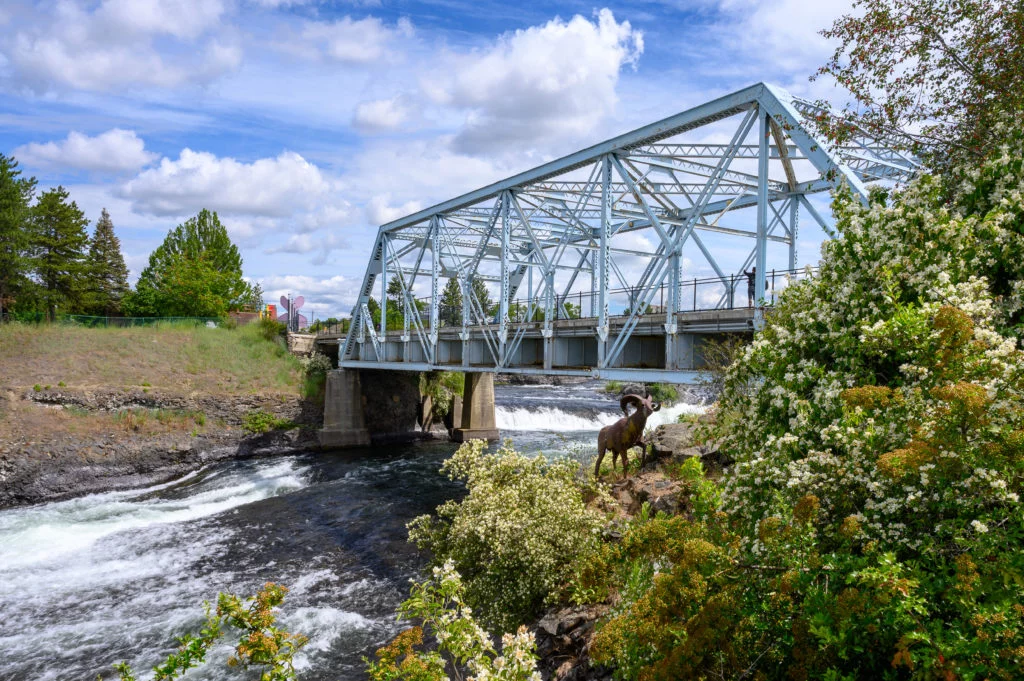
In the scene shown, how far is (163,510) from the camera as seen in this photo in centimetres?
2384

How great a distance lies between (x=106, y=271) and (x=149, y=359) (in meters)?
Answer: 34.8

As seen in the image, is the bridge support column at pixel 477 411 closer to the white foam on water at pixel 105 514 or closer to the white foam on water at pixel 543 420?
the white foam on water at pixel 543 420

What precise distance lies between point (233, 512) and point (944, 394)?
23788mm

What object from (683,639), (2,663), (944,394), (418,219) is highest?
(418,219)

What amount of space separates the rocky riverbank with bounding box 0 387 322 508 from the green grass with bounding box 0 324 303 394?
136 cm

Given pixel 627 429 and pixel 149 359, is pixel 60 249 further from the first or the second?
pixel 627 429

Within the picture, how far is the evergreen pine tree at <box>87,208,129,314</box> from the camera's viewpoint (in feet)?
207

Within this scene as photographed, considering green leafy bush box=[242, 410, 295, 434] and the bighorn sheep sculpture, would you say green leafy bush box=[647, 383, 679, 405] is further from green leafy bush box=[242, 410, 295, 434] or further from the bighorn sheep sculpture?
the bighorn sheep sculpture

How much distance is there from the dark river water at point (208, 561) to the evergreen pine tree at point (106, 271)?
42.0m

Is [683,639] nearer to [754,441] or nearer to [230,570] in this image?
[754,441]

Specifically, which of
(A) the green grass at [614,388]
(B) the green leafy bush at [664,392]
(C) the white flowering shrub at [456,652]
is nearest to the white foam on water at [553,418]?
(B) the green leafy bush at [664,392]

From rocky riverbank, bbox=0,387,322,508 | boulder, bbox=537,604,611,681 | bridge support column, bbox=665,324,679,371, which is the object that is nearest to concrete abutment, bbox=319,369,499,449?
rocky riverbank, bbox=0,387,322,508

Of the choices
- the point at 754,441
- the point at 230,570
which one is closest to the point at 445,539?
the point at 230,570

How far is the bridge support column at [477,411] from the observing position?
129 feet
